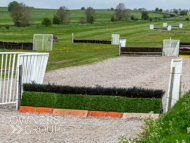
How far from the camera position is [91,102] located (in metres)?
10.8

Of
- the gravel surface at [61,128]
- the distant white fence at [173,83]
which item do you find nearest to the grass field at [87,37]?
the gravel surface at [61,128]

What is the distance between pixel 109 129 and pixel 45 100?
2.79 meters

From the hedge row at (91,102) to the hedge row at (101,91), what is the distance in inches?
7.7

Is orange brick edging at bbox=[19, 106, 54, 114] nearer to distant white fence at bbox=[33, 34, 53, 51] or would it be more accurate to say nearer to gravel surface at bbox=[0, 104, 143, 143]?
gravel surface at bbox=[0, 104, 143, 143]

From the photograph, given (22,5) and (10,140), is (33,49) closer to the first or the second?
(10,140)

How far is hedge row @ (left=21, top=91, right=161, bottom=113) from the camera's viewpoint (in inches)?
415

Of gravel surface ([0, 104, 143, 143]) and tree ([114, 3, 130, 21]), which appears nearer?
gravel surface ([0, 104, 143, 143])

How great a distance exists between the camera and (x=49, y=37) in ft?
114

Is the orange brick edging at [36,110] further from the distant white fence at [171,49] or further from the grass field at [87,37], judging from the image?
the distant white fence at [171,49]

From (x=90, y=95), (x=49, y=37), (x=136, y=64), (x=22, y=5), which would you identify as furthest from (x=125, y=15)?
(x=90, y=95)

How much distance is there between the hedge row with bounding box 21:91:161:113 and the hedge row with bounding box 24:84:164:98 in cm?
20

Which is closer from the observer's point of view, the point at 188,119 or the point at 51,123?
the point at 188,119

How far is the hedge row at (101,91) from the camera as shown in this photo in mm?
10734

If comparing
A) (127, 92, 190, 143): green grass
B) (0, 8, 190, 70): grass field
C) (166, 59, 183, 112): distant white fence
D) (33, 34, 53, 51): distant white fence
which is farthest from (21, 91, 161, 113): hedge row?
(33, 34, 53, 51): distant white fence
